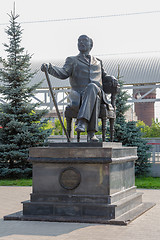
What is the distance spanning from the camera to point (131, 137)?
15641 millimetres

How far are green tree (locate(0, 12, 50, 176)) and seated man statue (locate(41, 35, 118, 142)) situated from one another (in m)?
6.73

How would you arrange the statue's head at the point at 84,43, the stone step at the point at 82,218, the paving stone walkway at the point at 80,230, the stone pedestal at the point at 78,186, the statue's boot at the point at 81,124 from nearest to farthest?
the paving stone walkway at the point at 80,230 → the stone step at the point at 82,218 → the stone pedestal at the point at 78,186 → the statue's boot at the point at 81,124 → the statue's head at the point at 84,43

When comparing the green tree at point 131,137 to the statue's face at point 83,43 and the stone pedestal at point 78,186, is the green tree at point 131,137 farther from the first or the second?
the stone pedestal at point 78,186

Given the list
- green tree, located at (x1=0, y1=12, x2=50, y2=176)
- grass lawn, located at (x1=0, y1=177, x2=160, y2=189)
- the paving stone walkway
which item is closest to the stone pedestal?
the paving stone walkway

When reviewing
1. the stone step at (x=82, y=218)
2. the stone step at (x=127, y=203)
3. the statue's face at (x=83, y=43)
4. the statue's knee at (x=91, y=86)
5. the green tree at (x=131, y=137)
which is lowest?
the stone step at (x=82, y=218)

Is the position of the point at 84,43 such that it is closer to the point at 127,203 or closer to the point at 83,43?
the point at 83,43

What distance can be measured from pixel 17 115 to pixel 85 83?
7640mm

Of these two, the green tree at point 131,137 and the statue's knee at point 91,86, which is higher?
the statue's knee at point 91,86

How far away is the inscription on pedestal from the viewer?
7.34 metres

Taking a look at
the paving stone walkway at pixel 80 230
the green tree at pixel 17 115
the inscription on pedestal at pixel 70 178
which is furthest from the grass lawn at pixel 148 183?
the inscription on pedestal at pixel 70 178

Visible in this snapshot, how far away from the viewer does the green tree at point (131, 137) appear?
1540 cm

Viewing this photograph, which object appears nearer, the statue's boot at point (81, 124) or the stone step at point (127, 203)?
the stone step at point (127, 203)

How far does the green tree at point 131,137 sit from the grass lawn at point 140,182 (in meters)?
0.45

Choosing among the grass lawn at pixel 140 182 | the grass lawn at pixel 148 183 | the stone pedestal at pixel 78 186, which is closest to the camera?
the stone pedestal at pixel 78 186
